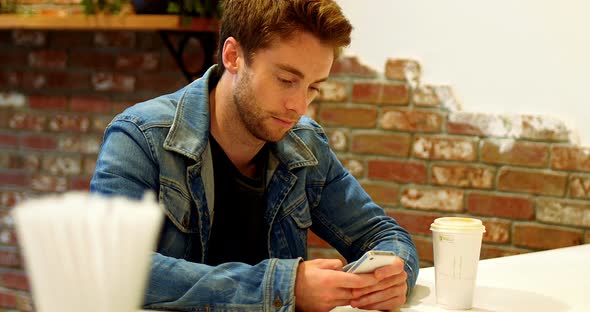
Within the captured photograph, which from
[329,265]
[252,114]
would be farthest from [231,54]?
[329,265]

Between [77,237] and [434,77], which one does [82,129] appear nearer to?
[434,77]

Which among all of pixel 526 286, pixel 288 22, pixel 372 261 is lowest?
pixel 526 286

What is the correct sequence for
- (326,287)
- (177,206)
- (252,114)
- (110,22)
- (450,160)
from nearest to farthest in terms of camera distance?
1. (326,287)
2. (177,206)
3. (252,114)
4. (450,160)
5. (110,22)

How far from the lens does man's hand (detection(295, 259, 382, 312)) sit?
116 cm

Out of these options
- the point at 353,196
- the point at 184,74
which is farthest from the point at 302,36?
the point at 184,74

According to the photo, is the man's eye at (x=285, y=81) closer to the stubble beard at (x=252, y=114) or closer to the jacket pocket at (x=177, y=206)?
the stubble beard at (x=252, y=114)

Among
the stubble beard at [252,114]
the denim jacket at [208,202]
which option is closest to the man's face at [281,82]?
the stubble beard at [252,114]

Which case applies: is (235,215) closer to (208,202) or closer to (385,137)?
(208,202)

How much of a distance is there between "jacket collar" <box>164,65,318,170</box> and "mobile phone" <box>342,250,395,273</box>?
1.35 feet

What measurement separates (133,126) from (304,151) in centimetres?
43

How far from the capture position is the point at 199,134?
1.45 m

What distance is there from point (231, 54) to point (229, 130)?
167mm

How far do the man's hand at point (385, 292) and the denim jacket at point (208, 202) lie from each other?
0.33 feet

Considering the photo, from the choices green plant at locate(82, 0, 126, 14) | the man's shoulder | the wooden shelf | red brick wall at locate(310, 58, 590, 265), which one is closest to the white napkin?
the man's shoulder
